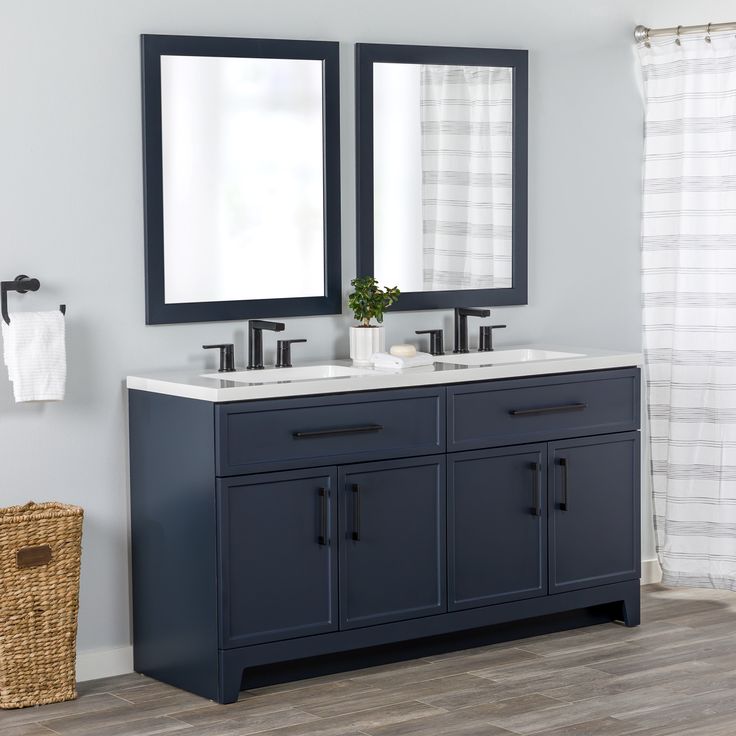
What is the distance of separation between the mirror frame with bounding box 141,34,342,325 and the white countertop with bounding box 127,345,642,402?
17 cm

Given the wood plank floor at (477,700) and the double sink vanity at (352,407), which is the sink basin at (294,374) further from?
the wood plank floor at (477,700)

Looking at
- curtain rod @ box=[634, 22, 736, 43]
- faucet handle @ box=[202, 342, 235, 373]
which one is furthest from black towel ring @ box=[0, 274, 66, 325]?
curtain rod @ box=[634, 22, 736, 43]

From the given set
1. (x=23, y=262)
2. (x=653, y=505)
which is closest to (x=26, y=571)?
(x=23, y=262)

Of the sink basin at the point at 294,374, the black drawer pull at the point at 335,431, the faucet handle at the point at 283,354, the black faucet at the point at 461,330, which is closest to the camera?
the black drawer pull at the point at 335,431

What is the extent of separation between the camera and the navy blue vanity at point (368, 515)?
3359 millimetres

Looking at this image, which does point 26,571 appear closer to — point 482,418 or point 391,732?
point 391,732

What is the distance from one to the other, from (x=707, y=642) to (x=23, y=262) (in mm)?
2223

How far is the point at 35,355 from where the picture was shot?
11.0 ft

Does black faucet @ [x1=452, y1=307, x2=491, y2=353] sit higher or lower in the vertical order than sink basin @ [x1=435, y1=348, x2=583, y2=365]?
higher

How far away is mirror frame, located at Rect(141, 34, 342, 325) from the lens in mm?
3594

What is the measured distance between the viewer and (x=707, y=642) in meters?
3.87

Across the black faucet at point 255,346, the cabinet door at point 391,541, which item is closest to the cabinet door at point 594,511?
the cabinet door at point 391,541

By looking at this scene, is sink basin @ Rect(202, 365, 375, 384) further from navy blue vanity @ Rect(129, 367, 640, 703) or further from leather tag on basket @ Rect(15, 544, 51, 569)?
leather tag on basket @ Rect(15, 544, 51, 569)

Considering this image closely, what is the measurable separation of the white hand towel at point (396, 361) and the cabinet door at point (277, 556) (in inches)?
15.6
